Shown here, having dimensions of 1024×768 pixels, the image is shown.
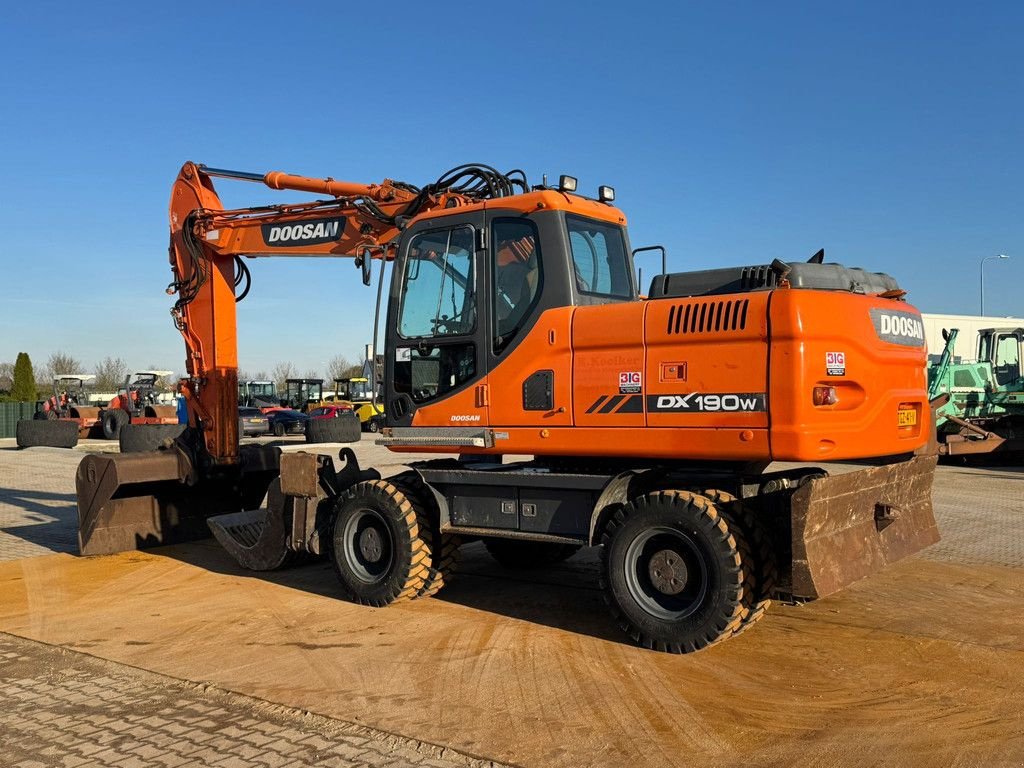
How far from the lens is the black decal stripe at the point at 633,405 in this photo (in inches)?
243

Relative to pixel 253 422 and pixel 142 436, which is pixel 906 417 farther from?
pixel 253 422

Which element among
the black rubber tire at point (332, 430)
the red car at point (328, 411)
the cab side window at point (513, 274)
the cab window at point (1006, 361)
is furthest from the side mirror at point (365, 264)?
the red car at point (328, 411)

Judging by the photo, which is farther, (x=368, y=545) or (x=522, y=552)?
(x=522, y=552)

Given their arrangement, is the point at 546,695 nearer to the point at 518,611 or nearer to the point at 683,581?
the point at 683,581

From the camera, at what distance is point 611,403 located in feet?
20.7

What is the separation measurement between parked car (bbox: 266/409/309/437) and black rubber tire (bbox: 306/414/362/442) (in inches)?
298

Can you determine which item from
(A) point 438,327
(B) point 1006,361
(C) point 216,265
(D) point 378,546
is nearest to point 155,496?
(C) point 216,265

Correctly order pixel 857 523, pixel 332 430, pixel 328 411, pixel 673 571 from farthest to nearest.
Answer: pixel 328 411
pixel 332 430
pixel 857 523
pixel 673 571

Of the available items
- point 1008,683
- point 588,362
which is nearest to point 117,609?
point 588,362

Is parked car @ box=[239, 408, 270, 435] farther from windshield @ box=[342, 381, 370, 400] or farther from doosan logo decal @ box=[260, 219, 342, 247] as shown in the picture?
doosan logo decal @ box=[260, 219, 342, 247]

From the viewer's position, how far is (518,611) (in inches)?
282

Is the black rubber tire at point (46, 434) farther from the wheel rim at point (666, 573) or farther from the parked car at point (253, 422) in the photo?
the wheel rim at point (666, 573)

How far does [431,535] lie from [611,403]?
2.01 metres

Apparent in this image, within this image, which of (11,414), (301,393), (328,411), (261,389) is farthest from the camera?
(301,393)
